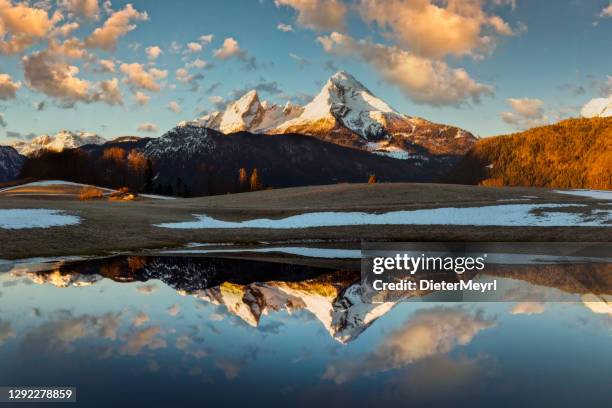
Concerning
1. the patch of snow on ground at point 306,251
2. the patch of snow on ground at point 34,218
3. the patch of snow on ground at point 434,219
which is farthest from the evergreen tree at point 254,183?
the patch of snow on ground at point 306,251

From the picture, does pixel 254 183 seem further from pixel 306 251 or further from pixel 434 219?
pixel 306 251

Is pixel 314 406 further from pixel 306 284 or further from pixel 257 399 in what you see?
pixel 306 284

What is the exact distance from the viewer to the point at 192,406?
8.91 meters

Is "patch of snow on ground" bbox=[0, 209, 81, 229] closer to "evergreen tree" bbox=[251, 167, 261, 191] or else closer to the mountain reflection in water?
the mountain reflection in water

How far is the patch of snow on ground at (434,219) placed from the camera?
47.9 meters

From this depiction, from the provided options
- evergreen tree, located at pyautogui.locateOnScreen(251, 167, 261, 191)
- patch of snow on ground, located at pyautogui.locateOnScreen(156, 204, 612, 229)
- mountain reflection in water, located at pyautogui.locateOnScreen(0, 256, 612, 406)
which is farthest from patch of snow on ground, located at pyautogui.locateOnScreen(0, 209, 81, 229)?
evergreen tree, located at pyautogui.locateOnScreen(251, 167, 261, 191)

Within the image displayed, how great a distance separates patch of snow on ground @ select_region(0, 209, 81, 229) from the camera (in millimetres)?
36875

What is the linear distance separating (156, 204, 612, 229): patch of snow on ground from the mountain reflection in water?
26.5 meters

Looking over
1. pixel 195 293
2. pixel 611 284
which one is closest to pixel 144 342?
pixel 195 293

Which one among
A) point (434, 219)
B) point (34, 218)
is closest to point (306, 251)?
point (434, 219)

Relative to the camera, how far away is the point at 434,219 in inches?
1965

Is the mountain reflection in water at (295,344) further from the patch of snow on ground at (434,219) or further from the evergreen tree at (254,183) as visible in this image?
the evergreen tree at (254,183)

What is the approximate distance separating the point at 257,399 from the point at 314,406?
3.38 feet

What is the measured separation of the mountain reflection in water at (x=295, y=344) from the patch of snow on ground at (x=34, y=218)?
16.2 m
